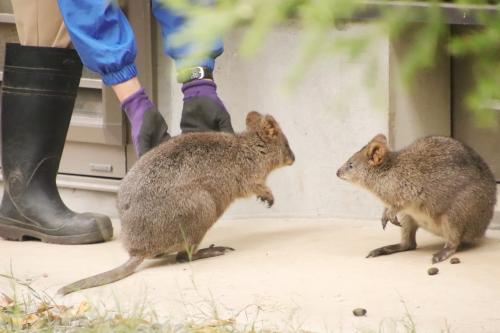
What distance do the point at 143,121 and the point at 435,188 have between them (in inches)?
62.4

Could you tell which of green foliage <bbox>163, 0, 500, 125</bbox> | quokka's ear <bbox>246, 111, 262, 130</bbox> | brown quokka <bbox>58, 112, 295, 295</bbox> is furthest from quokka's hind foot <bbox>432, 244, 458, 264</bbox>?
green foliage <bbox>163, 0, 500, 125</bbox>

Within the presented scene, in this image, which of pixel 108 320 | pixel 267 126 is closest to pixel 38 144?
pixel 267 126

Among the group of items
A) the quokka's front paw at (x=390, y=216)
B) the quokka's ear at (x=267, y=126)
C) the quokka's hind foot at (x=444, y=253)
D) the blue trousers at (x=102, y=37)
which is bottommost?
the quokka's hind foot at (x=444, y=253)

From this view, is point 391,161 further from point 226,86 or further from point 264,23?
point 264,23

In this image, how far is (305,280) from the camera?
5234mm

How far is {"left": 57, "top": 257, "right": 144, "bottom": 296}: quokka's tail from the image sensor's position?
5238 mm

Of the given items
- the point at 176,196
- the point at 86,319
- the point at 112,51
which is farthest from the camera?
the point at 112,51

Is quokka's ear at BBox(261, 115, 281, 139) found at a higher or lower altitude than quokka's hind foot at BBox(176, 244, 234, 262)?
higher

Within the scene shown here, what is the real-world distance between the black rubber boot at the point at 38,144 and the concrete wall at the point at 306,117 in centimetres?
96

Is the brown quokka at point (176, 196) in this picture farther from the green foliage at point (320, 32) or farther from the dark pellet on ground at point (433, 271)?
the green foliage at point (320, 32)

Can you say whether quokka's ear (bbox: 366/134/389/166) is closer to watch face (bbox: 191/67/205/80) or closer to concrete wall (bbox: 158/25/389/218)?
concrete wall (bbox: 158/25/389/218)

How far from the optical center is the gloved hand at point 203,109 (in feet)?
20.2

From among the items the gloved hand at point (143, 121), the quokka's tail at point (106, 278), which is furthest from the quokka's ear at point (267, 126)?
the quokka's tail at point (106, 278)

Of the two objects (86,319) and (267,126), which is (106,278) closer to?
(86,319)
